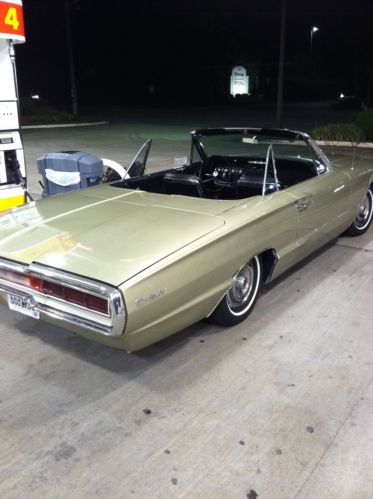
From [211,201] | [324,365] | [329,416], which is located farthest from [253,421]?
[211,201]

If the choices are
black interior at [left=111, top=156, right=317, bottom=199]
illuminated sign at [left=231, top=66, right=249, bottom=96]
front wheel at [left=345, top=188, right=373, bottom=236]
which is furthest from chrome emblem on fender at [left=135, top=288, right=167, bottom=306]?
illuminated sign at [left=231, top=66, right=249, bottom=96]

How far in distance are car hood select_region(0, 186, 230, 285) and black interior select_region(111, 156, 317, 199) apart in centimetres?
33

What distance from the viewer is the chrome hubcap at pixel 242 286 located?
353 centimetres

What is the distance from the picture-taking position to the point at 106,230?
3.21 m

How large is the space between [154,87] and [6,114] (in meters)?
43.8

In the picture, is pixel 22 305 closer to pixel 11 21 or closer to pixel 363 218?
pixel 11 21

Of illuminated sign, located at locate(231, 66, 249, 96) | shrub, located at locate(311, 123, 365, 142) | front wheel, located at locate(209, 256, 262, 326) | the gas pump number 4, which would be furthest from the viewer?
illuminated sign, located at locate(231, 66, 249, 96)

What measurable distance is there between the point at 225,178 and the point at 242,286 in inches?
59.2

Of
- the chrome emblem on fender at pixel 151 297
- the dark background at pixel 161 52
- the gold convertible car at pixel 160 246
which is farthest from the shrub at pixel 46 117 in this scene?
the chrome emblem on fender at pixel 151 297

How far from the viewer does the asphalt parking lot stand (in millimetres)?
2303

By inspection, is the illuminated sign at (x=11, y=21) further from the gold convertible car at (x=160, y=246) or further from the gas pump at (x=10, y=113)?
the gold convertible car at (x=160, y=246)

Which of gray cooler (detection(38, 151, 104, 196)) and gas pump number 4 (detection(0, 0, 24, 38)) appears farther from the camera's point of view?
gray cooler (detection(38, 151, 104, 196))

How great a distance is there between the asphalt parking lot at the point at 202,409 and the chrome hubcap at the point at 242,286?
0.63 feet

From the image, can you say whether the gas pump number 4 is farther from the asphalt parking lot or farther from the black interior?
the asphalt parking lot
